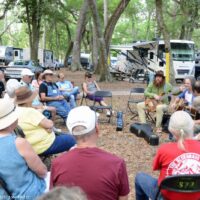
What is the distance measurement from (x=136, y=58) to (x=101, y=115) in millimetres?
17613

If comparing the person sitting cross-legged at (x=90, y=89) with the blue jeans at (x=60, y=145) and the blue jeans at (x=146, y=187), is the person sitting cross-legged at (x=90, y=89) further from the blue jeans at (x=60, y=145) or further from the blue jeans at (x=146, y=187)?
the blue jeans at (x=146, y=187)

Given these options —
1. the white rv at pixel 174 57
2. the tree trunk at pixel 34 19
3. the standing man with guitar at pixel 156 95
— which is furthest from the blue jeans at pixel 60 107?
the tree trunk at pixel 34 19

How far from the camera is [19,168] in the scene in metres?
3.45

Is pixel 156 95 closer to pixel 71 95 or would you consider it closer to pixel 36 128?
pixel 71 95

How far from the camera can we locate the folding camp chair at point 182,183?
11.1ft

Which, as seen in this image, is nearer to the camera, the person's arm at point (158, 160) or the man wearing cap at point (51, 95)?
the person's arm at point (158, 160)

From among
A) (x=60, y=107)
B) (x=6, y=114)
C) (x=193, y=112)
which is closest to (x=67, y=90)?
(x=60, y=107)

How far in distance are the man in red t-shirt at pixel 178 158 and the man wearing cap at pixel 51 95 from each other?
5229 millimetres

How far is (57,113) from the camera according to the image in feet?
30.3

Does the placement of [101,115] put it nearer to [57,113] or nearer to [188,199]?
[57,113]

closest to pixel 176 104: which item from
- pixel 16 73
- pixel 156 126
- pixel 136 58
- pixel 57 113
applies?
pixel 156 126

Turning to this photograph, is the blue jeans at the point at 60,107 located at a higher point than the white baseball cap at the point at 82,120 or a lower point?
lower

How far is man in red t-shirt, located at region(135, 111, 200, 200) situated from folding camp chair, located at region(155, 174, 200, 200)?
0.19 ft

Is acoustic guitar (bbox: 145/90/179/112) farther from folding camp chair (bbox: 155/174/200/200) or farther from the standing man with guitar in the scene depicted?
folding camp chair (bbox: 155/174/200/200)
